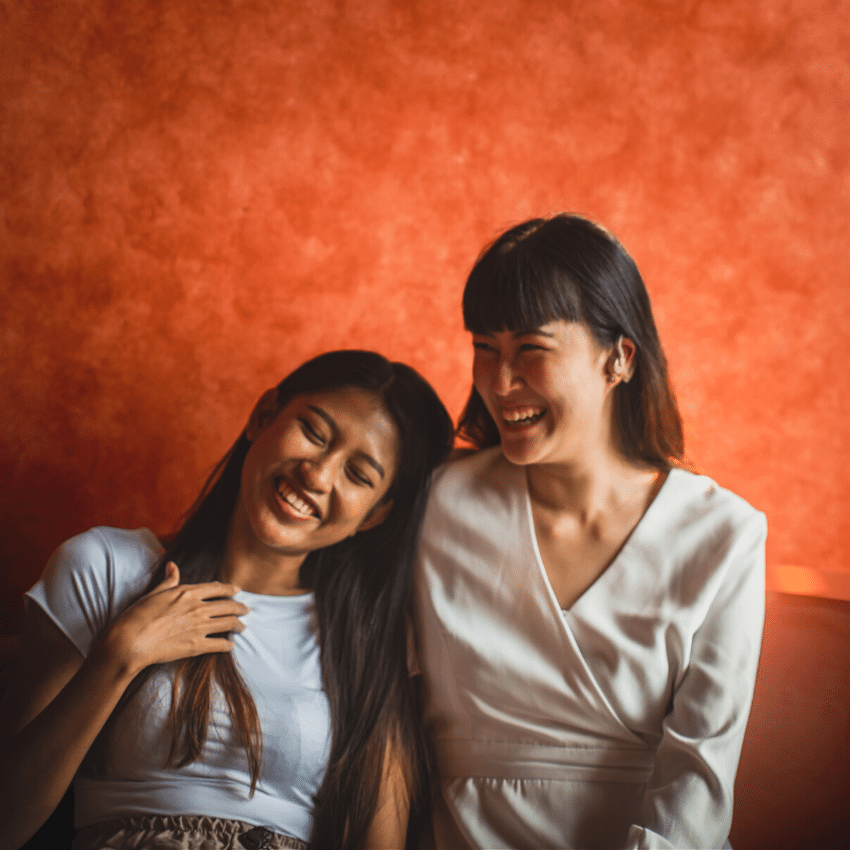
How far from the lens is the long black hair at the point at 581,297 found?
120cm

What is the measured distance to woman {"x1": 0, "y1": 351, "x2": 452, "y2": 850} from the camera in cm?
109

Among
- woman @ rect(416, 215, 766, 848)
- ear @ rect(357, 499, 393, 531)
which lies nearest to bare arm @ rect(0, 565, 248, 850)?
ear @ rect(357, 499, 393, 531)

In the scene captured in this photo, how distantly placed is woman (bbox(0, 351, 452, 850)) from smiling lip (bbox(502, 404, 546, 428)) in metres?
0.18

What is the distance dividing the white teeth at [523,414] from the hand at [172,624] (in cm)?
55

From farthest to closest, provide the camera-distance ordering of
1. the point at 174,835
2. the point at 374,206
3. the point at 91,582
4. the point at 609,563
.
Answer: the point at 374,206 → the point at 609,563 → the point at 91,582 → the point at 174,835

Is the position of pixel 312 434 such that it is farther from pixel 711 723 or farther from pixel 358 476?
pixel 711 723

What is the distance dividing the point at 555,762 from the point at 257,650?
1.77 feet

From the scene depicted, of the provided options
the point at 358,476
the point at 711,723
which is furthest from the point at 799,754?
the point at 358,476

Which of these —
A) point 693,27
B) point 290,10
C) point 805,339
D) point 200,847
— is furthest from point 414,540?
→ point 693,27

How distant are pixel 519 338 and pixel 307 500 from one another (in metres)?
0.45

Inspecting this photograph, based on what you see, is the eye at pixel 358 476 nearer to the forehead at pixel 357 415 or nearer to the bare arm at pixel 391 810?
the forehead at pixel 357 415

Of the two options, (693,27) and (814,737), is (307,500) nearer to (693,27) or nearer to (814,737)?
(814,737)

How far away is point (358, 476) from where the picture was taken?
1.25 meters

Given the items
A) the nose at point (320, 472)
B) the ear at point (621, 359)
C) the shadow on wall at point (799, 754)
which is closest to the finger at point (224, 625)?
the nose at point (320, 472)
